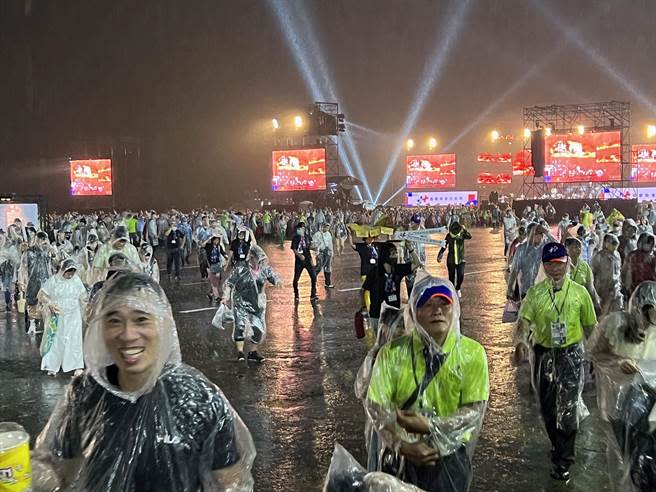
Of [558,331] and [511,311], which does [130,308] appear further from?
[511,311]

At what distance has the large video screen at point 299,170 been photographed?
46.4 metres

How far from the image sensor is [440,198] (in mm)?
55844

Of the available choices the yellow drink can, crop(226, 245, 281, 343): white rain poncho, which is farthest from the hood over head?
crop(226, 245, 281, 343): white rain poncho

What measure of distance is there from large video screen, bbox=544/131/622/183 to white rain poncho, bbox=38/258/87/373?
36990 mm

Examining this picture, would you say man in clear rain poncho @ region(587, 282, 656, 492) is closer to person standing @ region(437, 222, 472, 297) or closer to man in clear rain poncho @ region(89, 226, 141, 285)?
man in clear rain poncho @ region(89, 226, 141, 285)

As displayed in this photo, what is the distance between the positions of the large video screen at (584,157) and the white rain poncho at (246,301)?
1413 inches

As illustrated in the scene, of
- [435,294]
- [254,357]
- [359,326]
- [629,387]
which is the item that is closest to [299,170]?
[254,357]

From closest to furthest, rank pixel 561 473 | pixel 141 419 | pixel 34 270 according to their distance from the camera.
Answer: pixel 141 419 → pixel 561 473 → pixel 34 270

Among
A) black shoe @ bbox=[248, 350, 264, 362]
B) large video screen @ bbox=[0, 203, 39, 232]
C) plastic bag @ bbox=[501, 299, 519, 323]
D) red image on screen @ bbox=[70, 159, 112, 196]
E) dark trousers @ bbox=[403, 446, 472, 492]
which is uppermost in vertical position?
red image on screen @ bbox=[70, 159, 112, 196]

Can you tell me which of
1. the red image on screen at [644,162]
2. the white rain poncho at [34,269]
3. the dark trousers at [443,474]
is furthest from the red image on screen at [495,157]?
the dark trousers at [443,474]

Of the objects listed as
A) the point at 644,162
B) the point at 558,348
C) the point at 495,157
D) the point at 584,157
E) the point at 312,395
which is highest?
the point at 495,157

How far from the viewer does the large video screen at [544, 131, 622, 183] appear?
40062mm

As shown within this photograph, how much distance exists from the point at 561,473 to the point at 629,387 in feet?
4.47

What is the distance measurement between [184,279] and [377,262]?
10722 mm
